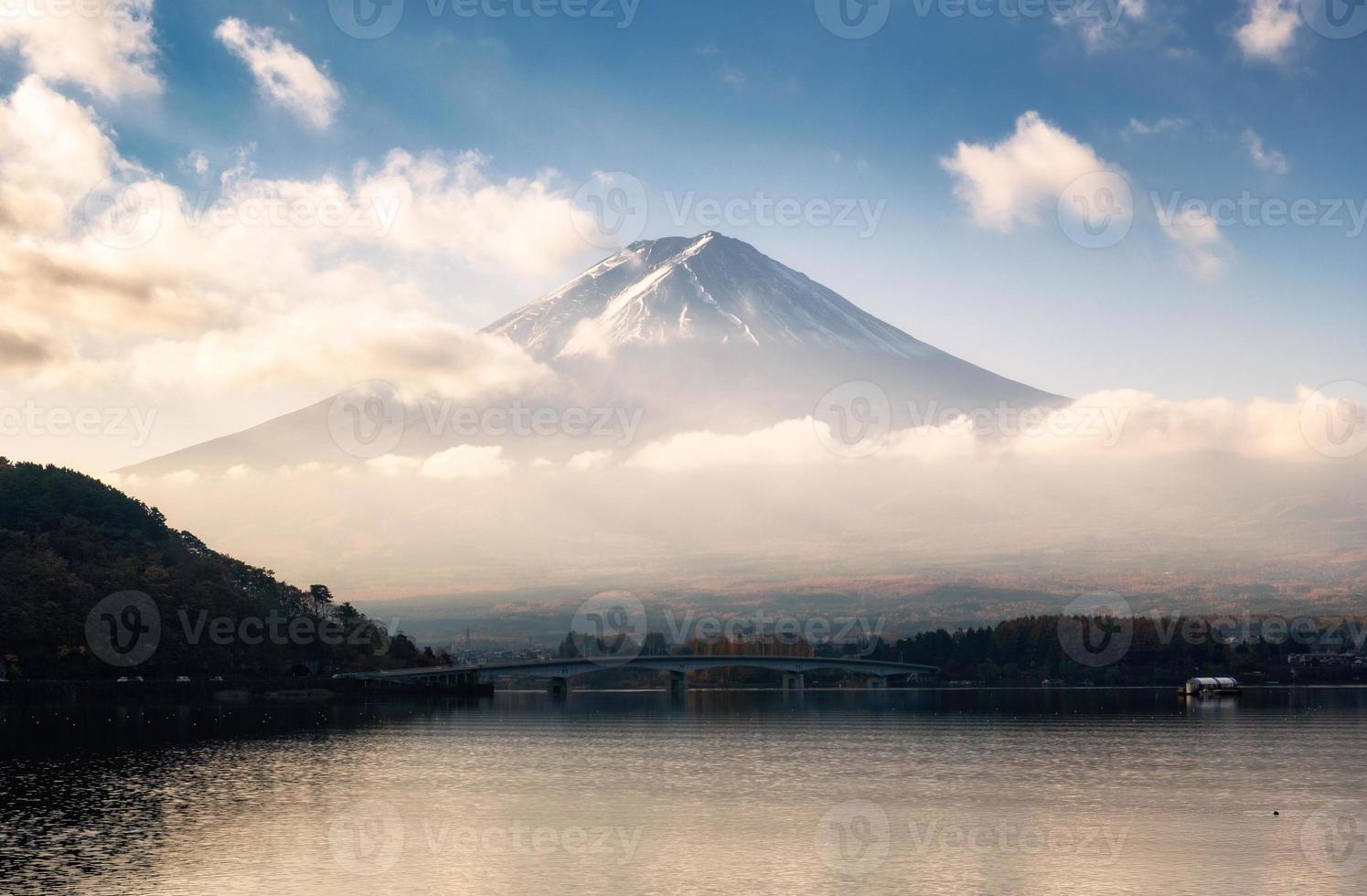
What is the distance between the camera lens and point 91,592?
6422 inches

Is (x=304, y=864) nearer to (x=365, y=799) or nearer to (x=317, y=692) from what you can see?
(x=365, y=799)

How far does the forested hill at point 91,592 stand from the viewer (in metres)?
151

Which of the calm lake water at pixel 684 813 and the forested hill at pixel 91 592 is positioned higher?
the forested hill at pixel 91 592

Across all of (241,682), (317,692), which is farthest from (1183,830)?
(317,692)

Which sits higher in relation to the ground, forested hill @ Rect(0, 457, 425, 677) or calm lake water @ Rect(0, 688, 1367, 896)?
forested hill @ Rect(0, 457, 425, 677)

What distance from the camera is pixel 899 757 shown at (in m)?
82.1

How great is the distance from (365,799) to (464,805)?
214 inches

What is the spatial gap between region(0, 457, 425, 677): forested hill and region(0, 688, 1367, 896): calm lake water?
49716 mm

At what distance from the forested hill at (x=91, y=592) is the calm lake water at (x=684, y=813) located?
163ft

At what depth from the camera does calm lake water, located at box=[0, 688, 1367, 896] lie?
39.3m

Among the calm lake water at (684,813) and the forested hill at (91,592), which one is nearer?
the calm lake water at (684,813)

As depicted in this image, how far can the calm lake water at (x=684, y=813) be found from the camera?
129ft

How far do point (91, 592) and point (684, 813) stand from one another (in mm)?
131954

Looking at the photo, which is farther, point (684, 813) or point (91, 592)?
point (91, 592)
